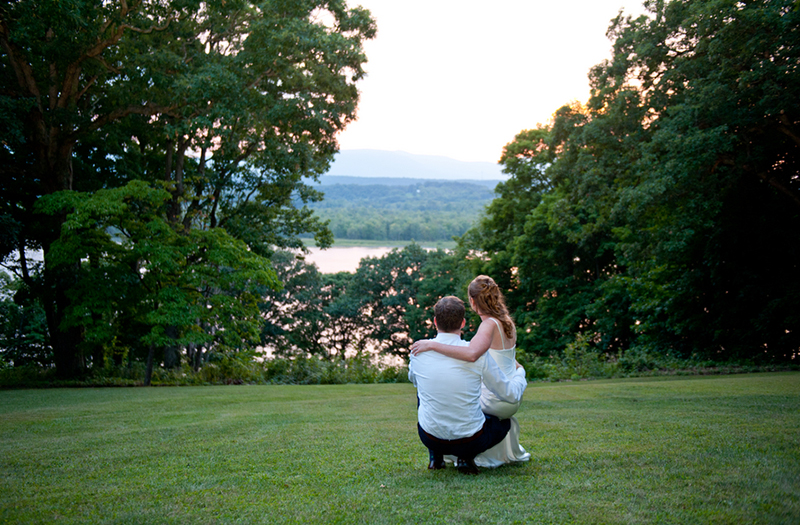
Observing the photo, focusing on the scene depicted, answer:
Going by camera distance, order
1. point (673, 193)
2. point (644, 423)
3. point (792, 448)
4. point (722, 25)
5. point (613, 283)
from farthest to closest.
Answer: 1. point (613, 283)
2. point (673, 193)
3. point (722, 25)
4. point (644, 423)
5. point (792, 448)

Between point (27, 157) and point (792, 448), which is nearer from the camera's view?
point (792, 448)

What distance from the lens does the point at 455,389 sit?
4266 millimetres

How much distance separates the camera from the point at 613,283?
2642 centimetres

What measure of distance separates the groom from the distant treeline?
3448cm

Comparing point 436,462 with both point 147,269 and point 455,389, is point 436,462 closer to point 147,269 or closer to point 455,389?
point 455,389

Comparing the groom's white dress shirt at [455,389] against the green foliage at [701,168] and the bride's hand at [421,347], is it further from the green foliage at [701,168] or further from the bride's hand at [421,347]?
the green foliage at [701,168]

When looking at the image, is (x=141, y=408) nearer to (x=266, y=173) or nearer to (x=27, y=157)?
(x=27, y=157)

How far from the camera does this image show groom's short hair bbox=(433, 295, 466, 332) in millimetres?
4266

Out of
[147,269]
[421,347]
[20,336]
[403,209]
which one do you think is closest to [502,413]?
[421,347]

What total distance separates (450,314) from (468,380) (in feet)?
1.77

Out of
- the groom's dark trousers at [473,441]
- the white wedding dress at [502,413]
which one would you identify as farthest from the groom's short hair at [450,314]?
the groom's dark trousers at [473,441]

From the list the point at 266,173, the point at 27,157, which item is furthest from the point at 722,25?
the point at 27,157

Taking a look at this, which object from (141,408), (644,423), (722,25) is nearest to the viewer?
(644,423)

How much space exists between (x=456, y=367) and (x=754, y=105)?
1530 cm
